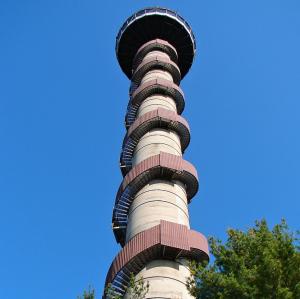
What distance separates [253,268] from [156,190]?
12.5 meters

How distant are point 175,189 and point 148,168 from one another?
1985mm

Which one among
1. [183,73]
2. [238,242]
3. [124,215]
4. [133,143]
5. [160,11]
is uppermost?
[160,11]

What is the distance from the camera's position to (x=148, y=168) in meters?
25.6

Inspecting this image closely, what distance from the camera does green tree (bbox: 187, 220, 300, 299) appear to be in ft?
41.4

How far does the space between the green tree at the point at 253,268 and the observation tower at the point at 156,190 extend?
5.82 m

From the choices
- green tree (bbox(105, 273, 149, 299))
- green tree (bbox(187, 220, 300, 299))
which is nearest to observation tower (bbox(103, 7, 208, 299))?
green tree (bbox(105, 273, 149, 299))

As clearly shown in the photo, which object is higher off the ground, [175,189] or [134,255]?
[175,189]

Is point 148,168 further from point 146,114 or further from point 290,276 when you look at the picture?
point 290,276

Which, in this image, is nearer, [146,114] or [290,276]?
[290,276]

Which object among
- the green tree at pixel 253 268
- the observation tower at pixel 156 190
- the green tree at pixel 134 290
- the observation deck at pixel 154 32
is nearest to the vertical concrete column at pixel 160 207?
the observation tower at pixel 156 190

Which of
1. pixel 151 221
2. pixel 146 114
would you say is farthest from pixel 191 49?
pixel 151 221

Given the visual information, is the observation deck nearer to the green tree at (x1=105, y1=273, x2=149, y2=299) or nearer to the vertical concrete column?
the vertical concrete column

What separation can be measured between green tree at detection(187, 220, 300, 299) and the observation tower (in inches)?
229

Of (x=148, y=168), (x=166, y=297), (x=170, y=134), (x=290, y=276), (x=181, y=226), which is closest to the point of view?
(x=290, y=276)
